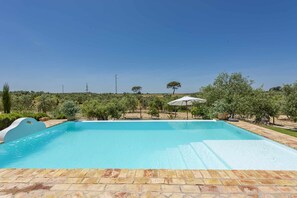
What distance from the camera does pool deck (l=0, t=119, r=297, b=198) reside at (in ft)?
7.88

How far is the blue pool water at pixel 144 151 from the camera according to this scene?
4.58 metres

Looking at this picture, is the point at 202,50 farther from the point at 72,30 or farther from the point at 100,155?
the point at 100,155

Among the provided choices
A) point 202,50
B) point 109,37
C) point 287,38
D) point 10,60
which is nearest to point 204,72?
point 202,50

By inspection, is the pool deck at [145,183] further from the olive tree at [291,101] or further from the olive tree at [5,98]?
the olive tree at [291,101]

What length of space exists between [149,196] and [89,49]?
49.4 feet

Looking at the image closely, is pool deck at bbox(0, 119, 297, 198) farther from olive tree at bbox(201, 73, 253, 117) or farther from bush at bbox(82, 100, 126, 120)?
olive tree at bbox(201, 73, 253, 117)

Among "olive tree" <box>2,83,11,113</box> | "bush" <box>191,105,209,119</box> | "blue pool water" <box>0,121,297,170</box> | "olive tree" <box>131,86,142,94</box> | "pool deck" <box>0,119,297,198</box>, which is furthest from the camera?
"olive tree" <box>131,86,142,94</box>

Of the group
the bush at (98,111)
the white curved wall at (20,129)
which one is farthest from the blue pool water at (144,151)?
the bush at (98,111)

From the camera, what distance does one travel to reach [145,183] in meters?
2.70

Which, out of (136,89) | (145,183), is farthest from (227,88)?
(136,89)

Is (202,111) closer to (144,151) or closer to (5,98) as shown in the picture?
(144,151)

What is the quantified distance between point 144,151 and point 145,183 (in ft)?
10.9

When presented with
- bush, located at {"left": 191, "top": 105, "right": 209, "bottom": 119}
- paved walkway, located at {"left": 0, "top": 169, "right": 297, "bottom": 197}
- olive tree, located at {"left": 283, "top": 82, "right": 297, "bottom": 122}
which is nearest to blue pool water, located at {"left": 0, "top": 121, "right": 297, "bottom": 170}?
paved walkway, located at {"left": 0, "top": 169, "right": 297, "bottom": 197}

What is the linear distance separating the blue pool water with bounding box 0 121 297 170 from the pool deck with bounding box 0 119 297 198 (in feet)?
4.67
